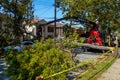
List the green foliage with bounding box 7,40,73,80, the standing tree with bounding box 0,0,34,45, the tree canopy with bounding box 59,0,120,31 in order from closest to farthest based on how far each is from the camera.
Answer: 1. the green foliage with bounding box 7,40,73,80
2. the standing tree with bounding box 0,0,34,45
3. the tree canopy with bounding box 59,0,120,31

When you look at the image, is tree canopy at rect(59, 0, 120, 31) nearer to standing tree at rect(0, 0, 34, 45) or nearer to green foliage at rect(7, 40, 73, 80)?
standing tree at rect(0, 0, 34, 45)

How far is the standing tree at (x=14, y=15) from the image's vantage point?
1989 cm

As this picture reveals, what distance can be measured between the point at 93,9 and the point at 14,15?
1828 cm

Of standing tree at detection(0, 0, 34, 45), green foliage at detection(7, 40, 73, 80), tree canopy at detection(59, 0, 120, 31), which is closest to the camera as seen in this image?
green foliage at detection(7, 40, 73, 80)

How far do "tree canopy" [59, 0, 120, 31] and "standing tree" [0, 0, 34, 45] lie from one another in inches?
622

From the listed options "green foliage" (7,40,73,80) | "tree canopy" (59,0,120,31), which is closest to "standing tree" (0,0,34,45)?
"green foliage" (7,40,73,80)

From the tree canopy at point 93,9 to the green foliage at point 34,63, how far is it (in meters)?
25.8

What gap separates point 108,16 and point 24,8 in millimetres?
20257

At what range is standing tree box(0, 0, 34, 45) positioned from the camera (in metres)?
19.9

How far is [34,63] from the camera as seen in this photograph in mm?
10570

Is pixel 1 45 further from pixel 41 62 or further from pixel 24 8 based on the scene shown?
pixel 41 62

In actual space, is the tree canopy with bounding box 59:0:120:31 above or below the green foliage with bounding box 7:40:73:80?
above

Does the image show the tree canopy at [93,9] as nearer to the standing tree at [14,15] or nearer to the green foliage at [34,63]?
the standing tree at [14,15]

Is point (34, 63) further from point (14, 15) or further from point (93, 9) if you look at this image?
point (93, 9)
